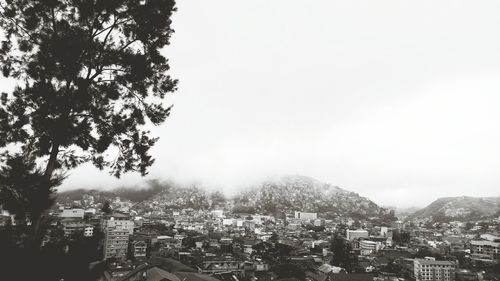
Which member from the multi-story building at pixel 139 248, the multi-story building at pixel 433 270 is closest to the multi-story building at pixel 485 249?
the multi-story building at pixel 433 270

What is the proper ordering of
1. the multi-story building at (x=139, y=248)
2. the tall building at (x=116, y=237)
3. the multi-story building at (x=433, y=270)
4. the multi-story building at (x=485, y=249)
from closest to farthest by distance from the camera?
the tall building at (x=116, y=237), the multi-story building at (x=433, y=270), the multi-story building at (x=139, y=248), the multi-story building at (x=485, y=249)

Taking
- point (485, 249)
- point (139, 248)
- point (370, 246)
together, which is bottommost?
point (370, 246)

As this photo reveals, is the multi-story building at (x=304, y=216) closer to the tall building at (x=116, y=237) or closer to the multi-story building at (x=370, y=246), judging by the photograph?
the multi-story building at (x=370, y=246)

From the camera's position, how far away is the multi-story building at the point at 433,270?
62.9m

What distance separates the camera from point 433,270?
63.6 m

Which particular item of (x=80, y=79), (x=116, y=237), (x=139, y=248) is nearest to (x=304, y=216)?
(x=116, y=237)

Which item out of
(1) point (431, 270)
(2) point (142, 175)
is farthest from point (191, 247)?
(2) point (142, 175)

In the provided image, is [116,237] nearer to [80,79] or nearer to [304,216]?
[80,79]

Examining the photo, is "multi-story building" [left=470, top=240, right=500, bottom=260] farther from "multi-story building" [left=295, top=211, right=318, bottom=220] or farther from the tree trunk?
"multi-story building" [left=295, top=211, right=318, bottom=220]

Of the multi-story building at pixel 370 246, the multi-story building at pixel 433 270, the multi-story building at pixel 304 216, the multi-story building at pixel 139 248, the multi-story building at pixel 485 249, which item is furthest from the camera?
the multi-story building at pixel 304 216

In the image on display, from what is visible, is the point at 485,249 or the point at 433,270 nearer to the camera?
the point at 433,270

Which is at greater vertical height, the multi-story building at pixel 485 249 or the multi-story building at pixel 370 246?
the multi-story building at pixel 485 249

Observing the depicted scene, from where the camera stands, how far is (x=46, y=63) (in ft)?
23.2

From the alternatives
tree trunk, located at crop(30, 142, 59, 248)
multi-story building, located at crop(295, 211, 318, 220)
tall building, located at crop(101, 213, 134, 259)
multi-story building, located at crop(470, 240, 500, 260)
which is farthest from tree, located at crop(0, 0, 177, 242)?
multi-story building, located at crop(295, 211, 318, 220)
